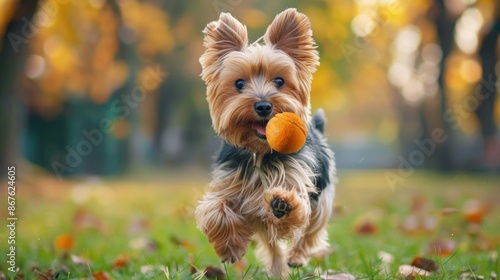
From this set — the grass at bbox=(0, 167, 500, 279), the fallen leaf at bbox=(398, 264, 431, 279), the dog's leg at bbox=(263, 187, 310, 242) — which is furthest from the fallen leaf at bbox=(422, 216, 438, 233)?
the dog's leg at bbox=(263, 187, 310, 242)

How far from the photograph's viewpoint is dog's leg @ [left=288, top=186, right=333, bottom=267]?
4.20m

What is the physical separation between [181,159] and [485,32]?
1378cm

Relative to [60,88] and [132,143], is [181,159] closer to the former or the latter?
[132,143]

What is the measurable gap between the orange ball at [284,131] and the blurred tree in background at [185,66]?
10312 mm

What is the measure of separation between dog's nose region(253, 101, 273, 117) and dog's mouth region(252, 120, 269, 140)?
6cm

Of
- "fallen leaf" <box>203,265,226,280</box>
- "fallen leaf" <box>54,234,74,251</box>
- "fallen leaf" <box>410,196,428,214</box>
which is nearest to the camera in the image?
"fallen leaf" <box>203,265,226,280</box>

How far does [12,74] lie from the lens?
10.9 metres

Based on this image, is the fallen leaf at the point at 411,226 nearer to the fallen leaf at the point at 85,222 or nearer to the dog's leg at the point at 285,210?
the dog's leg at the point at 285,210

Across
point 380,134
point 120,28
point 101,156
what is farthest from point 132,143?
point 380,134

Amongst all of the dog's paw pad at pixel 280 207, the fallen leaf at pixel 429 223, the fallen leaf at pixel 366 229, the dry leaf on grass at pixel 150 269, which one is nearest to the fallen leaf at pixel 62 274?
the dry leaf on grass at pixel 150 269

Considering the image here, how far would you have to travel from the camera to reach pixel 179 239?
5.72m

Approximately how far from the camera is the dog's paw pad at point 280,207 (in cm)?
332

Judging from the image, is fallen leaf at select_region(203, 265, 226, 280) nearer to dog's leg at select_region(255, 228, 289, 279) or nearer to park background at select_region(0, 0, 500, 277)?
dog's leg at select_region(255, 228, 289, 279)

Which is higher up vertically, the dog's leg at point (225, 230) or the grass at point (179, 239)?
the dog's leg at point (225, 230)
